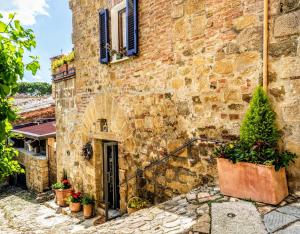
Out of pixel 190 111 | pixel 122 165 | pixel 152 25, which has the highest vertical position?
pixel 152 25

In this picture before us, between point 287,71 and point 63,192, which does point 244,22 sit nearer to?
point 287,71

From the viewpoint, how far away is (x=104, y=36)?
6832 millimetres

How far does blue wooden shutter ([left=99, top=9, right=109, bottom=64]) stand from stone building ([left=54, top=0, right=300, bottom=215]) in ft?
0.07

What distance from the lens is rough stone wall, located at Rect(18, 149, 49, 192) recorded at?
11234 mm

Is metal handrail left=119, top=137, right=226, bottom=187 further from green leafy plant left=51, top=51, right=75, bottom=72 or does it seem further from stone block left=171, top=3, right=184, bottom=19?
green leafy plant left=51, top=51, right=75, bottom=72

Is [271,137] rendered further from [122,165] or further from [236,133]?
[122,165]

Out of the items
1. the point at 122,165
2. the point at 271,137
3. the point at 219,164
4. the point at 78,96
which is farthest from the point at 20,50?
the point at 78,96

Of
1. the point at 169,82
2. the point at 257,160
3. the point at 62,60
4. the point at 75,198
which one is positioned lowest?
the point at 75,198

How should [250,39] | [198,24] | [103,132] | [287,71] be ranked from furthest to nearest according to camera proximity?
[103,132]
[198,24]
[250,39]
[287,71]

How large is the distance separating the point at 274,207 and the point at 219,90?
181cm

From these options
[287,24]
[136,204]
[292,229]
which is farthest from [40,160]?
[292,229]

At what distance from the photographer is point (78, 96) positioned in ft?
26.8

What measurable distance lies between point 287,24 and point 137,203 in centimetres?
398

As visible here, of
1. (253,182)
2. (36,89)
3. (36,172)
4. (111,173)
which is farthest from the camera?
(36,89)
